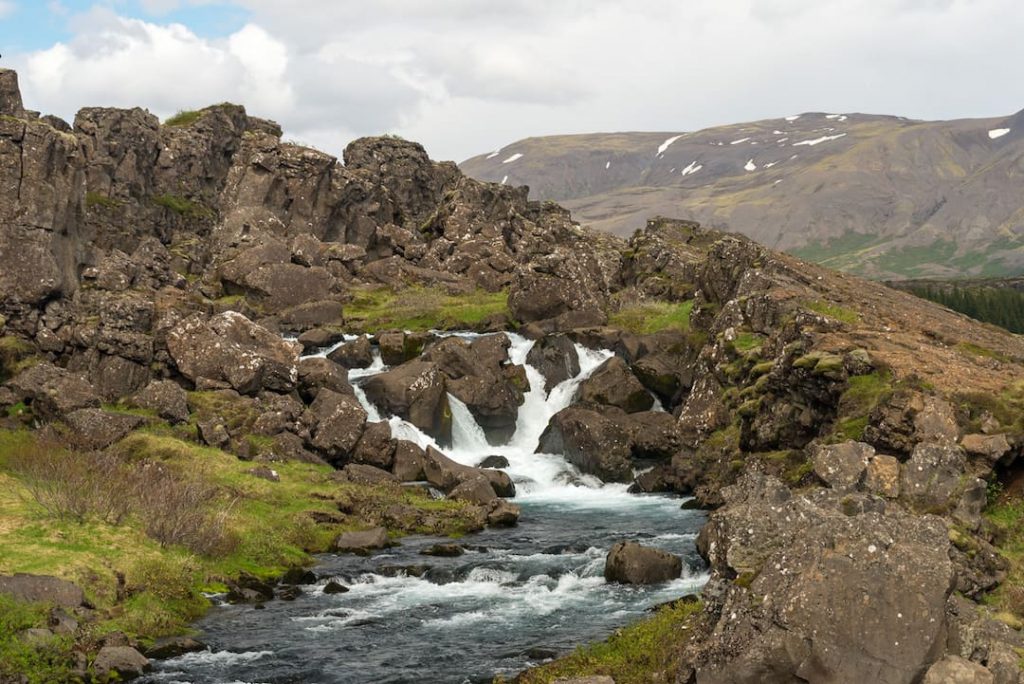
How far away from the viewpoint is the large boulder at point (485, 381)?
60375 millimetres

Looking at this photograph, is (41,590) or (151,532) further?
(151,532)

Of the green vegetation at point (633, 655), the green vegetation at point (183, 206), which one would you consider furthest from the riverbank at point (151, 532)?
the green vegetation at point (183, 206)

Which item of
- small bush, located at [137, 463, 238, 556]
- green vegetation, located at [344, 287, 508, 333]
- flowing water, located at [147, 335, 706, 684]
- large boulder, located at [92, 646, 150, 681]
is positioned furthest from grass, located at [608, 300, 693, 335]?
large boulder, located at [92, 646, 150, 681]

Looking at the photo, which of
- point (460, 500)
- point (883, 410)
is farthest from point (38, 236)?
point (883, 410)

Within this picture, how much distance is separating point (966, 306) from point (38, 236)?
409 feet

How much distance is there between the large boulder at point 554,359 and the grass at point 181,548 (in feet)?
→ 63.6

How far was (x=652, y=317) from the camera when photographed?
74.7 m

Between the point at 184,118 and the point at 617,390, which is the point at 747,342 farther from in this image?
the point at 184,118

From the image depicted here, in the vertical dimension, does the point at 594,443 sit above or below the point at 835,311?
below

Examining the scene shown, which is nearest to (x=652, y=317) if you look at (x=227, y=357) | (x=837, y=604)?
(x=227, y=357)

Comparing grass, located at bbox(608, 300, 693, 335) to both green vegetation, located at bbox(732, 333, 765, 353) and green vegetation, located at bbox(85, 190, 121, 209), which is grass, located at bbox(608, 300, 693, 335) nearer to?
green vegetation, located at bbox(732, 333, 765, 353)

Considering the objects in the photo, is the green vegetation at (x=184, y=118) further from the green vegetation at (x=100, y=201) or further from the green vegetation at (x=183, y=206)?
the green vegetation at (x=100, y=201)

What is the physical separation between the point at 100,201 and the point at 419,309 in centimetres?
4270

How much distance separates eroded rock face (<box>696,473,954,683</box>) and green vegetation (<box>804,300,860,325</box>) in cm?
3347
